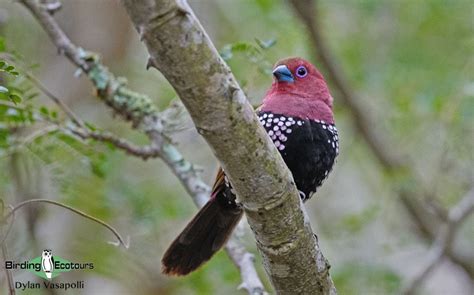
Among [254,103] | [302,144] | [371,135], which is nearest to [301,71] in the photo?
[302,144]

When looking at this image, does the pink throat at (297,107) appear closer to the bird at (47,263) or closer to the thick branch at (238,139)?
the thick branch at (238,139)

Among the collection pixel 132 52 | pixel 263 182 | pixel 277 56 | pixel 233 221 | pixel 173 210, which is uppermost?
pixel 132 52

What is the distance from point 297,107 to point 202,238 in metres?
0.67

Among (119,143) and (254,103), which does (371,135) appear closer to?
(254,103)

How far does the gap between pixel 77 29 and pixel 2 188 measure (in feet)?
8.22

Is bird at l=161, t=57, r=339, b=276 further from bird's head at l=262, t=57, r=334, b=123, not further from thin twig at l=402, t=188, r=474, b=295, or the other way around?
thin twig at l=402, t=188, r=474, b=295

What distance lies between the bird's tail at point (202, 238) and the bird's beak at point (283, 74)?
539 mm

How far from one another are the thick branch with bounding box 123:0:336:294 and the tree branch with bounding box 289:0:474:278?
2.51m

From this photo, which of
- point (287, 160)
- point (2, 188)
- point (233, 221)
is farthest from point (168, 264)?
point (2, 188)

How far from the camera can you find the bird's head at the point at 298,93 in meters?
3.21

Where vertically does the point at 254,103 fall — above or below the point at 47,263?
above

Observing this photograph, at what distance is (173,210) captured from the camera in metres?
4.50

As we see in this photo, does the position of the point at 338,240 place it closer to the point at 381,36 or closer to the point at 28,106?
the point at 381,36

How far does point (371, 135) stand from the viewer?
5539mm
